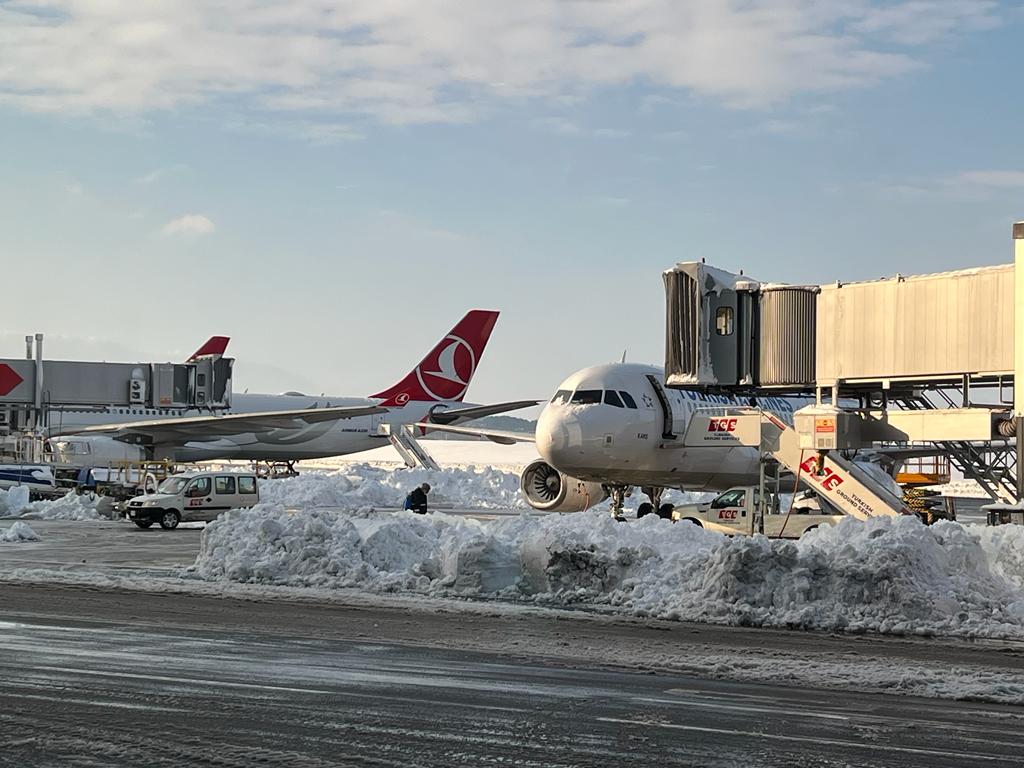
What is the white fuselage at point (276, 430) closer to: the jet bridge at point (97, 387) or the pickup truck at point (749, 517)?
the jet bridge at point (97, 387)

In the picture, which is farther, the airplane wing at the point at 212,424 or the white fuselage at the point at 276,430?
the white fuselage at the point at 276,430

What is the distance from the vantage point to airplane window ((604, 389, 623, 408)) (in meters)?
31.5

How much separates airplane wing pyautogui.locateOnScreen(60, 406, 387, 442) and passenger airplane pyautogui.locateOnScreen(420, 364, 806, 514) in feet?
84.9

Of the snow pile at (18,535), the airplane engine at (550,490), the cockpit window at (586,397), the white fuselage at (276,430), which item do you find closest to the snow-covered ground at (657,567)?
the snow pile at (18,535)

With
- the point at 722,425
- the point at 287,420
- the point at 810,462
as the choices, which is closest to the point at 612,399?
the point at 722,425

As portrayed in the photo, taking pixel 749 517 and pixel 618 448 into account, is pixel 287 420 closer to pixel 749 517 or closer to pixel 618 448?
pixel 618 448

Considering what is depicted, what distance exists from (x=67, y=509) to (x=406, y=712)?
35409 millimetres

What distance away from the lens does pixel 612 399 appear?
31.6m

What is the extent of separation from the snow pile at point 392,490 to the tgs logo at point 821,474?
62.2ft

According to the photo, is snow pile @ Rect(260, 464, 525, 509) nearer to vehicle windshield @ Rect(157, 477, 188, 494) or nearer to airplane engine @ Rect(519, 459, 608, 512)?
vehicle windshield @ Rect(157, 477, 188, 494)

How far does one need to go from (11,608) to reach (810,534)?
1113 cm

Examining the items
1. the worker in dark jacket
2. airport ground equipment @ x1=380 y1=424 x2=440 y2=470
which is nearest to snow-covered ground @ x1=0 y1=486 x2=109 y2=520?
the worker in dark jacket

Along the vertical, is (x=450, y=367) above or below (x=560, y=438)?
above

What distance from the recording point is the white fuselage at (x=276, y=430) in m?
66.7
